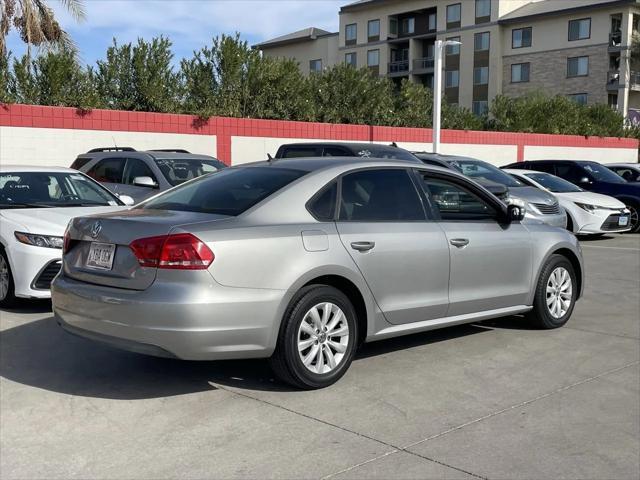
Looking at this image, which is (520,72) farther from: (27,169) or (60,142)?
(27,169)

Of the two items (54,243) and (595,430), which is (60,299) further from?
(595,430)

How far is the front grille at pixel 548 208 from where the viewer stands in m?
13.3

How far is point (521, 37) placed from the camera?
178ft

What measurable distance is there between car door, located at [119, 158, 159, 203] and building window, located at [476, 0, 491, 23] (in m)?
48.5

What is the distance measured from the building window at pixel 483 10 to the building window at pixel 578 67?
7.08 m

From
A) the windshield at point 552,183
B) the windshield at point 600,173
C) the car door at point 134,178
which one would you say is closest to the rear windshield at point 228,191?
the car door at point 134,178

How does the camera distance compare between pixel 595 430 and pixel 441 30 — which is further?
pixel 441 30

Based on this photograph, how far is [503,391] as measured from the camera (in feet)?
17.1

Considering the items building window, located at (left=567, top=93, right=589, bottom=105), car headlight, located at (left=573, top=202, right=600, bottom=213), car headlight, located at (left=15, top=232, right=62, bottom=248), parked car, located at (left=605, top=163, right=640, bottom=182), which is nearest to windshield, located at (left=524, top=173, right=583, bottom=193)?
car headlight, located at (left=573, top=202, right=600, bottom=213)

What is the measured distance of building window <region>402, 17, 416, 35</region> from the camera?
198 feet

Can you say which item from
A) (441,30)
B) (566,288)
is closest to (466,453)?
(566,288)

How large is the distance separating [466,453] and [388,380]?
1.37m

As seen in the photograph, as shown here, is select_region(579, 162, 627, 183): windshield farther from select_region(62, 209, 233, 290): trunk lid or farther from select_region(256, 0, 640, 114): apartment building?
select_region(256, 0, 640, 114): apartment building

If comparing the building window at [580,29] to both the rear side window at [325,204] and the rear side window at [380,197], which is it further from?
the rear side window at [325,204]
